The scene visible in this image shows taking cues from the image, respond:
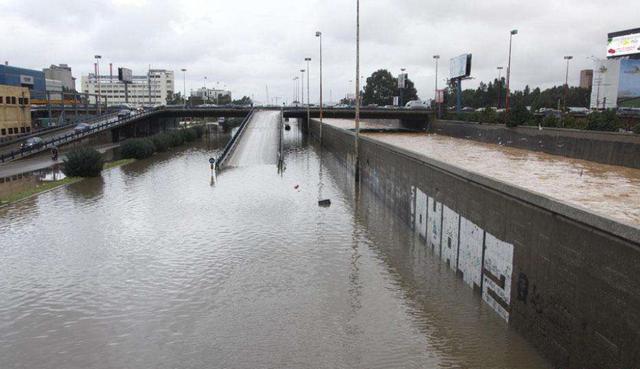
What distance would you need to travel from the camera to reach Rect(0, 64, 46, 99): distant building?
287 ft

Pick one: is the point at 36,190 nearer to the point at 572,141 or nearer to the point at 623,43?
the point at 572,141

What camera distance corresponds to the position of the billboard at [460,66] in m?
87.6

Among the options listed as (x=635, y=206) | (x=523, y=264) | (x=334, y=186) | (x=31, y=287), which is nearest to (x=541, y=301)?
(x=523, y=264)

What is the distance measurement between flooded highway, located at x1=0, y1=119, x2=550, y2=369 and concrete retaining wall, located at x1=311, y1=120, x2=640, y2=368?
0.88 metres

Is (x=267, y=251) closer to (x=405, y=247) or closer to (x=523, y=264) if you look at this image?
(x=405, y=247)

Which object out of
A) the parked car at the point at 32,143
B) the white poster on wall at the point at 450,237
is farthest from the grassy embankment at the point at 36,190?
the white poster on wall at the point at 450,237

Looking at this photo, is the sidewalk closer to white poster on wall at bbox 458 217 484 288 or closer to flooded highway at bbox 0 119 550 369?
flooded highway at bbox 0 119 550 369

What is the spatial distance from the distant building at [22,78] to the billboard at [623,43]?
104 meters

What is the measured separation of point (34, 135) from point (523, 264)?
76464 millimetres

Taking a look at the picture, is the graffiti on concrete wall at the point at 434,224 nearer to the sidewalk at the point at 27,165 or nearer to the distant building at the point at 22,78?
the sidewalk at the point at 27,165

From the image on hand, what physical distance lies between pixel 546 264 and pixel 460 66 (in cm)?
8373

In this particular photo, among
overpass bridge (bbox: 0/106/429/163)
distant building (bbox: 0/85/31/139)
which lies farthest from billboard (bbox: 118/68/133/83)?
distant building (bbox: 0/85/31/139)

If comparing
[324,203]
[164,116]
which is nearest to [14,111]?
[164,116]

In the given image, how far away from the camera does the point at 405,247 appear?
2411 centimetres
